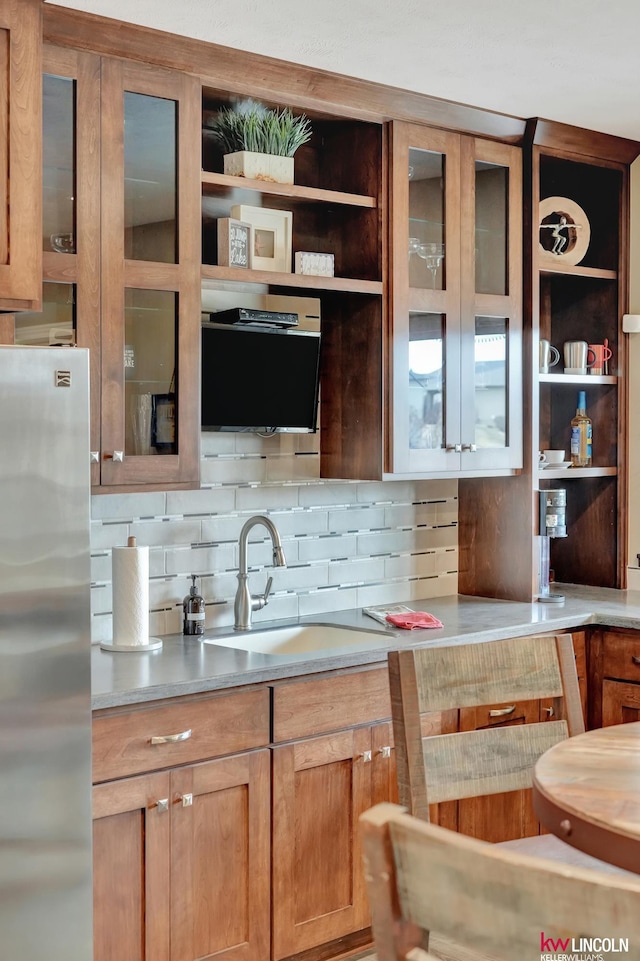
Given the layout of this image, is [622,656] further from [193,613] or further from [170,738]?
[170,738]

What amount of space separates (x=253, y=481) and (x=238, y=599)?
15.7 inches

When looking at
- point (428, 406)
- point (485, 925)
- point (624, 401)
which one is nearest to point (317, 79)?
point (428, 406)

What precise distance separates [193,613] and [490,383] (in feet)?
4.46

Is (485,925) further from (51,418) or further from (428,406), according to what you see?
(428,406)

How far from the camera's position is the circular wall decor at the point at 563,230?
4.11m

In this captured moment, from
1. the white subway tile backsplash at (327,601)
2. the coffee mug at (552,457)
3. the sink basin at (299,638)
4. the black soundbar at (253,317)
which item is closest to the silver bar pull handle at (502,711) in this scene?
the sink basin at (299,638)

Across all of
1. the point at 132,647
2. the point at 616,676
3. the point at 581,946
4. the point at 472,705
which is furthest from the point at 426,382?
the point at 581,946

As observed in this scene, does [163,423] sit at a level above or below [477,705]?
above

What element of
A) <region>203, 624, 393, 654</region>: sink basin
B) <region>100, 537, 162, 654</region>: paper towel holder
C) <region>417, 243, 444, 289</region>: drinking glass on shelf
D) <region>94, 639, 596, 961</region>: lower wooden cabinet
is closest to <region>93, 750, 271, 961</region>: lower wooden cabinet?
<region>94, 639, 596, 961</region>: lower wooden cabinet

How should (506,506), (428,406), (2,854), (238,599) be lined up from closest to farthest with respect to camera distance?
1. (2,854)
2. (238,599)
3. (428,406)
4. (506,506)

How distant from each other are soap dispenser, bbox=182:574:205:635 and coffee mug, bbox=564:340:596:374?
1.78m

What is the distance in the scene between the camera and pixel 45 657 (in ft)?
7.61

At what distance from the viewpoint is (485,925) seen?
96cm

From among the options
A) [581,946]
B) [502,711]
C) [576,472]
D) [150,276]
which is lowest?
[502,711]
